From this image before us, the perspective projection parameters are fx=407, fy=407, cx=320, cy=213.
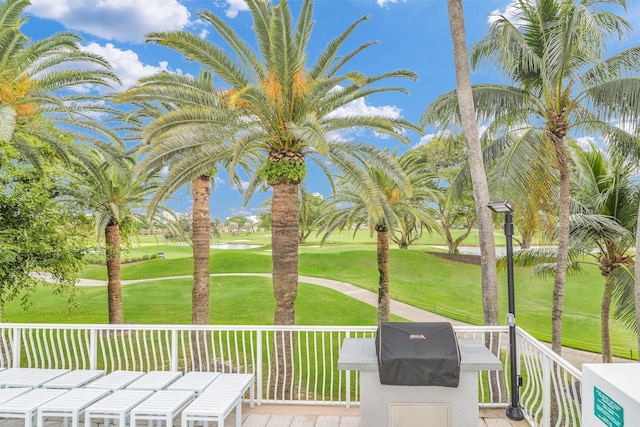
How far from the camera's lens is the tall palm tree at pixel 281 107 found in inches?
282

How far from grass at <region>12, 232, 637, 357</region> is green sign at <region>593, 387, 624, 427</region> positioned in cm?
1614

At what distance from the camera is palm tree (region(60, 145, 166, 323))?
11781 millimetres

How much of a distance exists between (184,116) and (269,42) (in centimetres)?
201

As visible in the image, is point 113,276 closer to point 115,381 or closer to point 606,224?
point 115,381

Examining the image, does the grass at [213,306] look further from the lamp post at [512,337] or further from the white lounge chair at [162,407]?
the white lounge chair at [162,407]

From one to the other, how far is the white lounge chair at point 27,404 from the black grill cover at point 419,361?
328 centimetres

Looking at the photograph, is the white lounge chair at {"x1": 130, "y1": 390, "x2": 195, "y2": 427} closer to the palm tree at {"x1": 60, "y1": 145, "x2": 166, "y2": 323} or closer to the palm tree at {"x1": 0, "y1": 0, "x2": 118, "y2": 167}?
the palm tree at {"x1": 0, "y1": 0, "x2": 118, "y2": 167}

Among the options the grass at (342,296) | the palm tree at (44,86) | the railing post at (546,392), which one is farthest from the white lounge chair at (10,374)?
the grass at (342,296)

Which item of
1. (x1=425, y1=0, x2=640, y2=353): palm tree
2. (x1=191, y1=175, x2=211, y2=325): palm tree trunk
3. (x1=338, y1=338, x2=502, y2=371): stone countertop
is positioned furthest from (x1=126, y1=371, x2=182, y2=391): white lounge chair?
(x1=425, y1=0, x2=640, y2=353): palm tree

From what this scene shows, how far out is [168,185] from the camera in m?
7.79

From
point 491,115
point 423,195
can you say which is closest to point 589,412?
point 491,115

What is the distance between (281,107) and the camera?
7477 millimetres

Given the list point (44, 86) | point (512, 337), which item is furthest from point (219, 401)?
point (44, 86)

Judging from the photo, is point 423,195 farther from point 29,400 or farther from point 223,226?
point 223,226
